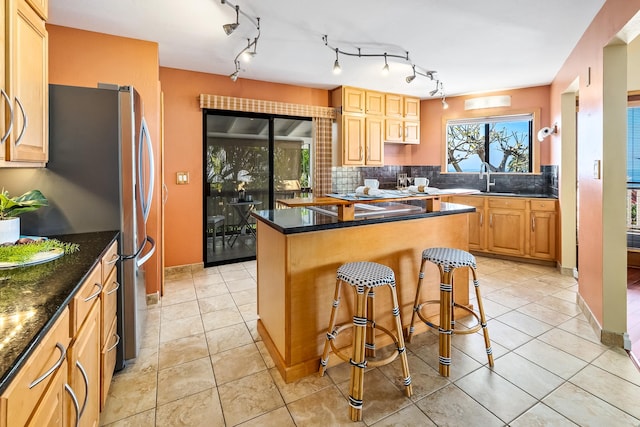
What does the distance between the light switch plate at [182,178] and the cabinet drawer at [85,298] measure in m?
2.51

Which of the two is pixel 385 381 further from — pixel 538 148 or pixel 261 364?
pixel 538 148

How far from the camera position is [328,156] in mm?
4754

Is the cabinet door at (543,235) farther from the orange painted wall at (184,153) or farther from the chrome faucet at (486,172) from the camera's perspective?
the orange painted wall at (184,153)

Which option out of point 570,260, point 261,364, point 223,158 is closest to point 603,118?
point 570,260

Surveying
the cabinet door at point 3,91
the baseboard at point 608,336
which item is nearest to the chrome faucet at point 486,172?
the baseboard at point 608,336

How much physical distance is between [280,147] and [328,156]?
71 cm

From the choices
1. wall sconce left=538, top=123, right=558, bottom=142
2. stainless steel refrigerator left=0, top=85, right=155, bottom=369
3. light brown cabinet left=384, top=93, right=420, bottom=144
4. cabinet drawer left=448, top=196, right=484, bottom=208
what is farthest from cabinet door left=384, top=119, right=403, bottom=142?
stainless steel refrigerator left=0, top=85, right=155, bottom=369

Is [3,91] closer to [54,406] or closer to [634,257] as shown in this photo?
[54,406]

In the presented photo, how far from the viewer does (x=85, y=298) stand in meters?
1.27

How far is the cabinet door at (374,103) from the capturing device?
4.83 m

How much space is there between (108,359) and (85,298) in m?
0.65

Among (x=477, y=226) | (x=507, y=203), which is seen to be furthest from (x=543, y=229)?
(x=477, y=226)

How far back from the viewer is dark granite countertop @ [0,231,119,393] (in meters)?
0.72

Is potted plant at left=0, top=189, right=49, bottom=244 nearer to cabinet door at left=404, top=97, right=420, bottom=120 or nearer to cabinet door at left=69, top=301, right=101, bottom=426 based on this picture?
cabinet door at left=69, top=301, right=101, bottom=426
